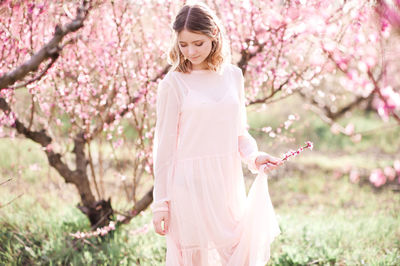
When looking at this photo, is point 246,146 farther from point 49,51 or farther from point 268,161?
point 49,51

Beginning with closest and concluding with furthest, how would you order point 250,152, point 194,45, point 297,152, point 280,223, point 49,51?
point 49,51
point 297,152
point 194,45
point 250,152
point 280,223

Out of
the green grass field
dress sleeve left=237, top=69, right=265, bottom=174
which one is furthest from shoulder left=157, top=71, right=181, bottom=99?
the green grass field

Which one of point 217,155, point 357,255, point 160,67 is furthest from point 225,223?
point 160,67

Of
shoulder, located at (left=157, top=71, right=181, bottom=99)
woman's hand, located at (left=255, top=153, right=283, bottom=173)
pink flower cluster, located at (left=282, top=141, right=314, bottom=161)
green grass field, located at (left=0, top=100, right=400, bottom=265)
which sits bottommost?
green grass field, located at (left=0, top=100, right=400, bottom=265)

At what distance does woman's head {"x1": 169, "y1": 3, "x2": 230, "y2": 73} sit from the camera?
7.00 feet

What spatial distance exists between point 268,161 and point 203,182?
344 mm

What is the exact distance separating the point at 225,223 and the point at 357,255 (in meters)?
1.76

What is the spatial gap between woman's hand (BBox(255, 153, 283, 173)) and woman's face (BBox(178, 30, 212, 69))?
0.58 m

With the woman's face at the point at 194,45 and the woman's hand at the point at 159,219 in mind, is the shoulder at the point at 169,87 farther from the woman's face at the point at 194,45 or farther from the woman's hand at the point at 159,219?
the woman's hand at the point at 159,219

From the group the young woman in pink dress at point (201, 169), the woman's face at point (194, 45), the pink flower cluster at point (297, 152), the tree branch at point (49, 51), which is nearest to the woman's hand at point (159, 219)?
the young woman in pink dress at point (201, 169)

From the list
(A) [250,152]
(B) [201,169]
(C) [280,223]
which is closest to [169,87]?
(B) [201,169]

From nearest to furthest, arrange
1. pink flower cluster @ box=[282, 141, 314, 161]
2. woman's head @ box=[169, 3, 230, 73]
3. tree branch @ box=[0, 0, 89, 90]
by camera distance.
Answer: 1. tree branch @ box=[0, 0, 89, 90]
2. pink flower cluster @ box=[282, 141, 314, 161]
3. woman's head @ box=[169, 3, 230, 73]

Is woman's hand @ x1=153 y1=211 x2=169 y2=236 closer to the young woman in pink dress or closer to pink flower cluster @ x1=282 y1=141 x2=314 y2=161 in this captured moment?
the young woman in pink dress

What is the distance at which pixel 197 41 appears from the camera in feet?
7.11
